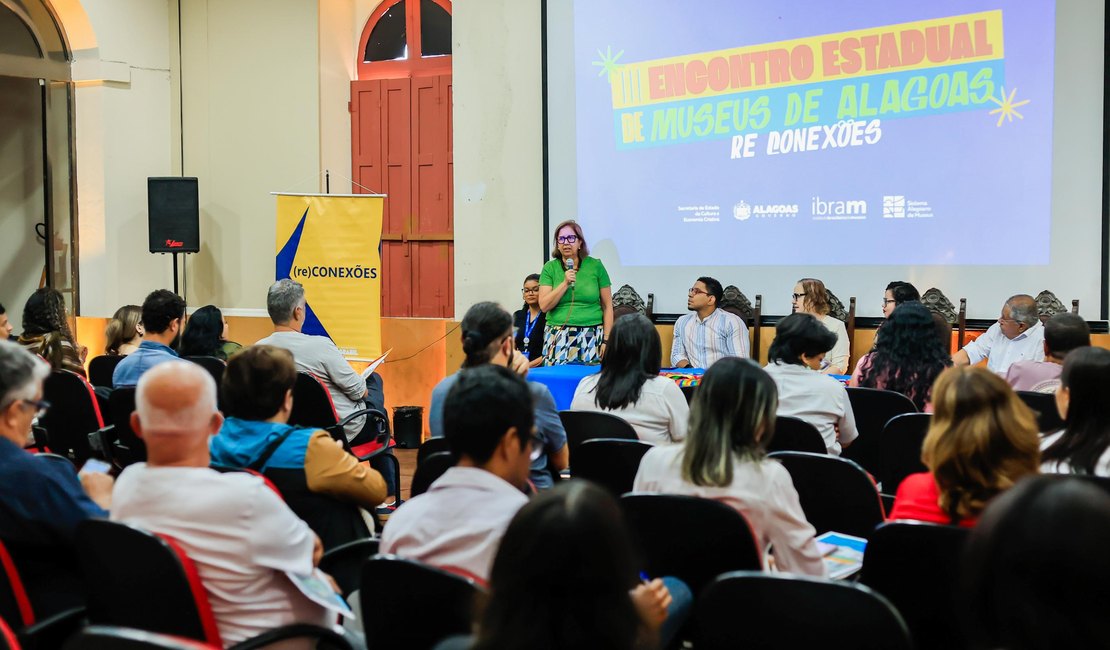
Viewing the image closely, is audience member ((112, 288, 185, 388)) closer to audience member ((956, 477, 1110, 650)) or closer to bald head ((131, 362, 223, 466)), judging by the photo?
bald head ((131, 362, 223, 466))

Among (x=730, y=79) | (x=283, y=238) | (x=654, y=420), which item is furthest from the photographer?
(x=283, y=238)

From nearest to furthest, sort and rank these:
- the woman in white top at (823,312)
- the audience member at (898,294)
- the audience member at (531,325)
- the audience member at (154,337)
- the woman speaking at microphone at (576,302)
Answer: the audience member at (154,337) → the audience member at (898,294) → the woman in white top at (823,312) → the woman speaking at microphone at (576,302) → the audience member at (531,325)

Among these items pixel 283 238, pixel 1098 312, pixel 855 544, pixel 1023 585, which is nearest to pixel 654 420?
pixel 855 544

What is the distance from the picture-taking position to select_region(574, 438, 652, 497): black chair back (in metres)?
3.20

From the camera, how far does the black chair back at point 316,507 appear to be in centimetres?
295

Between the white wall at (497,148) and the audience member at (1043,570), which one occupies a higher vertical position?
the white wall at (497,148)

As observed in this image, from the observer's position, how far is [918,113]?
6.38 m

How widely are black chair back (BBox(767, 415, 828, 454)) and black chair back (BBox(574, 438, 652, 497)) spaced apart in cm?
65

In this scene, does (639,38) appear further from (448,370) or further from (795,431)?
(795,431)

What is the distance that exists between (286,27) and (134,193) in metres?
1.99

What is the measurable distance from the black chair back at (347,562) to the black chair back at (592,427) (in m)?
1.13

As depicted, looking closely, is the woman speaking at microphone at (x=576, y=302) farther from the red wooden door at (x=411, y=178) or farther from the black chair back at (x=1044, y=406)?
the black chair back at (x=1044, y=406)

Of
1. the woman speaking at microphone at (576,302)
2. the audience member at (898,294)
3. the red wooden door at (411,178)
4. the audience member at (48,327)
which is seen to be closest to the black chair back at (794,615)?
the audience member at (48,327)

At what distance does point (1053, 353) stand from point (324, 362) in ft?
10.2
